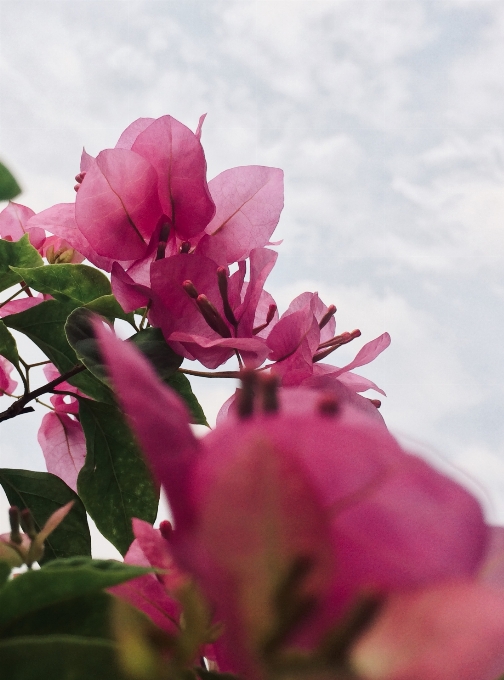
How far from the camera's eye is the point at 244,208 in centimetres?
45

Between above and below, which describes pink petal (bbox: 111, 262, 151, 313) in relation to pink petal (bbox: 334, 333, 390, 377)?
above

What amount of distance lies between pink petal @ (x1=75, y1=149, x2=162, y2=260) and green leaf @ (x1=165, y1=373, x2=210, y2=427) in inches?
3.6

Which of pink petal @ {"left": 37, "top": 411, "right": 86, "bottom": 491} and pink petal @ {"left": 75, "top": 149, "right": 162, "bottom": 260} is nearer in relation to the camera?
pink petal @ {"left": 75, "top": 149, "right": 162, "bottom": 260}

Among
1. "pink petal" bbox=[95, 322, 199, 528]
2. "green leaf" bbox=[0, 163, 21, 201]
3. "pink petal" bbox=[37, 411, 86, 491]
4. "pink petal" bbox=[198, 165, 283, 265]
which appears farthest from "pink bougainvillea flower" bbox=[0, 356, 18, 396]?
"pink petal" bbox=[95, 322, 199, 528]

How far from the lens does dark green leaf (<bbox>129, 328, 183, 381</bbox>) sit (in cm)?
41

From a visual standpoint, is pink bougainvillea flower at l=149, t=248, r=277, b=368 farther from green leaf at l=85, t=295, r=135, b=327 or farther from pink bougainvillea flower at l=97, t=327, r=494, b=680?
pink bougainvillea flower at l=97, t=327, r=494, b=680

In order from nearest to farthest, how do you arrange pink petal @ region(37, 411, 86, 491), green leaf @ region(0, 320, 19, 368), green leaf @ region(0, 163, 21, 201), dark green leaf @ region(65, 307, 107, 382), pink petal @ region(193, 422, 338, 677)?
pink petal @ region(193, 422, 338, 677) < green leaf @ region(0, 163, 21, 201) < dark green leaf @ region(65, 307, 107, 382) < green leaf @ region(0, 320, 19, 368) < pink petal @ region(37, 411, 86, 491)

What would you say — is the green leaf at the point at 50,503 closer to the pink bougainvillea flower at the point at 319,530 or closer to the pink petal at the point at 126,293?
the pink petal at the point at 126,293

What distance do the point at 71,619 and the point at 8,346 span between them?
0.34 meters

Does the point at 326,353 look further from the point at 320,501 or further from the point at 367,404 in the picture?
the point at 320,501

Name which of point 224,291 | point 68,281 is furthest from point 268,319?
point 68,281

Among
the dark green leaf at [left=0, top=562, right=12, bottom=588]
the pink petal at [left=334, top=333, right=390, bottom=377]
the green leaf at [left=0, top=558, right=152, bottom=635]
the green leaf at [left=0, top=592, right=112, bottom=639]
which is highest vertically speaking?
the pink petal at [left=334, top=333, right=390, bottom=377]

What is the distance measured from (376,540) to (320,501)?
1cm

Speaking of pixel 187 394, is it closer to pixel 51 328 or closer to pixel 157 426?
pixel 51 328
